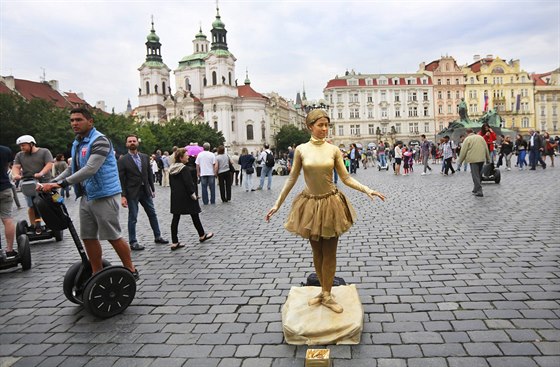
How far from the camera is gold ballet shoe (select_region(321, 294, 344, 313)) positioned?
364cm

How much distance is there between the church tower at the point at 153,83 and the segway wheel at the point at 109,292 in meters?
96.2

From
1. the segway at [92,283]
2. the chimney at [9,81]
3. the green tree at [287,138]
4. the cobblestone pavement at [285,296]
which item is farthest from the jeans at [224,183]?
the green tree at [287,138]

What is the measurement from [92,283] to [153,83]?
100725mm

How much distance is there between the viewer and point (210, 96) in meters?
91.2

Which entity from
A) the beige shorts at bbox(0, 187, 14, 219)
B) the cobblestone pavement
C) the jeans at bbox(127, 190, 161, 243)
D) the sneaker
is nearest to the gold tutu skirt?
the cobblestone pavement

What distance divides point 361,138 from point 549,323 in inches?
3403

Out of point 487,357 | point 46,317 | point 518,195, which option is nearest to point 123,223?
point 46,317

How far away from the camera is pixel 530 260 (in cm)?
536

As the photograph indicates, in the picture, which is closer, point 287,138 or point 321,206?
point 321,206

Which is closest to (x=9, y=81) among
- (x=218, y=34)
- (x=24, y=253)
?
(x=218, y=34)

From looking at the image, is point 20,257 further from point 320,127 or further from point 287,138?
point 287,138

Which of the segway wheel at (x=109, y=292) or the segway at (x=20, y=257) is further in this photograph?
the segway at (x=20, y=257)

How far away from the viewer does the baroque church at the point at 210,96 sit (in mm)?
90438

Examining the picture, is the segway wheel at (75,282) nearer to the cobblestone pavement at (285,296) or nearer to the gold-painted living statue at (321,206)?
the cobblestone pavement at (285,296)
